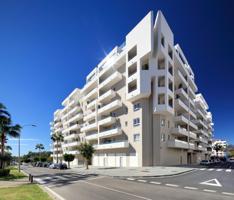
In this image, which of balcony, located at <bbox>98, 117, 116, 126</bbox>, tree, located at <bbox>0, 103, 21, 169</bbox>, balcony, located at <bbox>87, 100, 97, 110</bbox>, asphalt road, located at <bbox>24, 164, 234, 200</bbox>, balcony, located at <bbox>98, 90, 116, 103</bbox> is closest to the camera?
asphalt road, located at <bbox>24, 164, 234, 200</bbox>

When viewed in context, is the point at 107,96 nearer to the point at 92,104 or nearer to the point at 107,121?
the point at 107,121

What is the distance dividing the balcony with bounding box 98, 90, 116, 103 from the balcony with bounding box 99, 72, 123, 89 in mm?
2212

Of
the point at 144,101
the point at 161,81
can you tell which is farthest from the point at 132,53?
the point at 144,101

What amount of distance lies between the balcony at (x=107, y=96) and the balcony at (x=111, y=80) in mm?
2212

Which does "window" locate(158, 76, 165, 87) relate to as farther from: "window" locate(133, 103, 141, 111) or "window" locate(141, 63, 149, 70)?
"window" locate(133, 103, 141, 111)

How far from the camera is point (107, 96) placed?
58469 mm

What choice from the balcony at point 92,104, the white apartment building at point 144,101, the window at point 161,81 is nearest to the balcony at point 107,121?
the white apartment building at point 144,101

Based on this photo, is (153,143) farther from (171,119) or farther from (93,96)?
(93,96)

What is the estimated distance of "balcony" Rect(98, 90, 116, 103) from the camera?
2233 inches

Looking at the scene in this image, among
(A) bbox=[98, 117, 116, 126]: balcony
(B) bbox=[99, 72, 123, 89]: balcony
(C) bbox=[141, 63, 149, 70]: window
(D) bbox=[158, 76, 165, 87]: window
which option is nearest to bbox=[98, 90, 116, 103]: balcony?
(B) bbox=[99, 72, 123, 89]: balcony

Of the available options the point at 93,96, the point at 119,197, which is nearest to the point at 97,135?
the point at 93,96

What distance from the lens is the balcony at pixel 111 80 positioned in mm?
54438

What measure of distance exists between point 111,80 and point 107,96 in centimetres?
390

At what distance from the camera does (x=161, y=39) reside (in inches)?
1860
